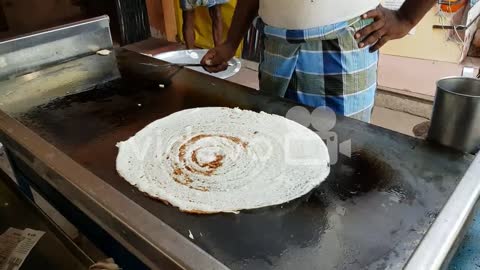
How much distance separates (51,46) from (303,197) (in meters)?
1.26

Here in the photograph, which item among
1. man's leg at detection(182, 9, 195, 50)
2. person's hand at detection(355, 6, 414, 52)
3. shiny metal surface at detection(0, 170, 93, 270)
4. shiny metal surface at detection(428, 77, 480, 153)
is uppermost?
person's hand at detection(355, 6, 414, 52)

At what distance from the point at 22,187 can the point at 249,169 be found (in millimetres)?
1042

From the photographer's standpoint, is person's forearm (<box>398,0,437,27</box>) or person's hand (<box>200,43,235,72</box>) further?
person's hand (<box>200,43,235,72</box>)

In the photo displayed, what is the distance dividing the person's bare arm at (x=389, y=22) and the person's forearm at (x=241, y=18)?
42 cm

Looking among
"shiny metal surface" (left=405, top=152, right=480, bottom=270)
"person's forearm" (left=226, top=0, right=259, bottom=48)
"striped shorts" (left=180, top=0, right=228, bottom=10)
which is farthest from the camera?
"striped shorts" (left=180, top=0, right=228, bottom=10)

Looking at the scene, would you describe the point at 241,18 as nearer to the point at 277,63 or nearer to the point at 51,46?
the point at 277,63

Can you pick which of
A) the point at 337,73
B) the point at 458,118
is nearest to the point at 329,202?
the point at 458,118

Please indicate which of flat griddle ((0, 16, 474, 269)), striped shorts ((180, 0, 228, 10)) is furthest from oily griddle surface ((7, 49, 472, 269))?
striped shorts ((180, 0, 228, 10))

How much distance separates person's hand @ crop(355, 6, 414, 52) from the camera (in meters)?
1.17

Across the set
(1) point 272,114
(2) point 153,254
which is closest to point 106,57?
(1) point 272,114

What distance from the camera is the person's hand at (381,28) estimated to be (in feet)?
3.85

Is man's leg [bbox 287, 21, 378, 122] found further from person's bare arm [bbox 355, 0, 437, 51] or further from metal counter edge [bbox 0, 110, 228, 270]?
metal counter edge [bbox 0, 110, 228, 270]

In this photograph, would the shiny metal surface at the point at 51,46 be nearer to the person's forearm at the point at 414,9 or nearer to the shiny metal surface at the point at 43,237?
the shiny metal surface at the point at 43,237

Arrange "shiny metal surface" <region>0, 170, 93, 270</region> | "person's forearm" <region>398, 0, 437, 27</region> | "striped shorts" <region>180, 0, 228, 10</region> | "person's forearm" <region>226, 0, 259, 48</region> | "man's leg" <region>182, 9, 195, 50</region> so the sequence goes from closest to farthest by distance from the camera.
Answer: "shiny metal surface" <region>0, 170, 93, 270</region> → "person's forearm" <region>398, 0, 437, 27</region> → "person's forearm" <region>226, 0, 259, 48</region> → "striped shorts" <region>180, 0, 228, 10</region> → "man's leg" <region>182, 9, 195, 50</region>
